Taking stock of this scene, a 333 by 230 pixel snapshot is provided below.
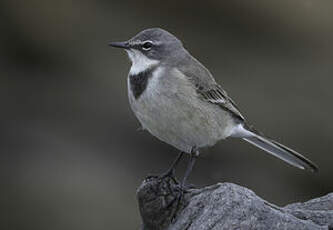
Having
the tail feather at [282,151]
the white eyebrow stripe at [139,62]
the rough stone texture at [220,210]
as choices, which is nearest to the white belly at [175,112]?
the white eyebrow stripe at [139,62]

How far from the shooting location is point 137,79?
24.5 feet

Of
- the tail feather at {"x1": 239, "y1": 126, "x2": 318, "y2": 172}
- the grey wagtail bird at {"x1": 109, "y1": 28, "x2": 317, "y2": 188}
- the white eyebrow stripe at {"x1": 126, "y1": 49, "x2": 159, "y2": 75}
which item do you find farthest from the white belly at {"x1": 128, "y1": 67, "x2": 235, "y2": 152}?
the tail feather at {"x1": 239, "y1": 126, "x2": 318, "y2": 172}

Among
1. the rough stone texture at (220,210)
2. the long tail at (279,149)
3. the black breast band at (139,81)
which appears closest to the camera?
the rough stone texture at (220,210)

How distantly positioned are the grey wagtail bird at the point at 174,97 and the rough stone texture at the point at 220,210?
336 mm

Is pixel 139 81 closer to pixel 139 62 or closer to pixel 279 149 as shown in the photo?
pixel 139 62

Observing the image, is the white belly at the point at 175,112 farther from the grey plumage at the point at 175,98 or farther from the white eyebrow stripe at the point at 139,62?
the white eyebrow stripe at the point at 139,62

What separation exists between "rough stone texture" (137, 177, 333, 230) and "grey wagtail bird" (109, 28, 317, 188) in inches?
13.2

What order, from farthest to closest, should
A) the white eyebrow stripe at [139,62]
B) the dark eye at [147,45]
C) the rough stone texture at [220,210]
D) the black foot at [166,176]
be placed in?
1. the dark eye at [147,45]
2. the white eyebrow stripe at [139,62]
3. the black foot at [166,176]
4. the rough stone texture at [220,210]

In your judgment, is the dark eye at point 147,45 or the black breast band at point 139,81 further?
the dark eye at point 147,45

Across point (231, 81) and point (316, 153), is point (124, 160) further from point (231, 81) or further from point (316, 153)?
point (316, 153)

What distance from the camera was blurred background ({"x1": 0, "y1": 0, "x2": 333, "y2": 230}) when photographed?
1286 cm

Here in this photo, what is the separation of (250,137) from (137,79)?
6.43 feet

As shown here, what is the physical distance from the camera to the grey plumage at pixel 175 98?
7328 millimetres

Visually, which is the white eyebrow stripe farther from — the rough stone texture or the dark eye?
the rough stone texture
